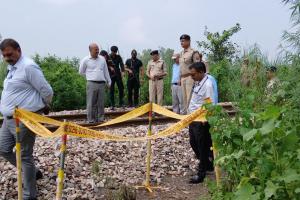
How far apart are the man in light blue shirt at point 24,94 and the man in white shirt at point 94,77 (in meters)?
4.35

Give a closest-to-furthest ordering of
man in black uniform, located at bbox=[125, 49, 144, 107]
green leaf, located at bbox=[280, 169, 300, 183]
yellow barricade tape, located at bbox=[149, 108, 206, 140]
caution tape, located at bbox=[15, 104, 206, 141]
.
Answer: green leaf, located at bbox=[280, 169, 300, 183] → caution tape, located at bbox=[15, 104, 206, 141] → yellow barricade tape, located at bbox=[149, 108, 206, 140] → man in black uniform, located at bbox=[125, 49, 144, 107]

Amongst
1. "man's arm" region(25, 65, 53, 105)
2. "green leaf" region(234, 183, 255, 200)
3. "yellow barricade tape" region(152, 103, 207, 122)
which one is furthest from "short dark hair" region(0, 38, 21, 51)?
"green leaf" region(234, 183, 255, 200)

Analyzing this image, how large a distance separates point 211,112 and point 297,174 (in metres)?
1.27

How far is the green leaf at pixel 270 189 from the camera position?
2.71 metres

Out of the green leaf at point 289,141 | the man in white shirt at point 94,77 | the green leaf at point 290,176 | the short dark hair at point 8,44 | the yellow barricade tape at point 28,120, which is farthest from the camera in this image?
the man in white shirt at point 94,77

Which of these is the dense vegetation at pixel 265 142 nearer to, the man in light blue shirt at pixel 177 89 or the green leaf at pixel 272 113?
the green leaf at pixel 272 113

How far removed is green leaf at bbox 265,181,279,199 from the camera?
2713 millimetres

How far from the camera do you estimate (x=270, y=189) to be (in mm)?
2750

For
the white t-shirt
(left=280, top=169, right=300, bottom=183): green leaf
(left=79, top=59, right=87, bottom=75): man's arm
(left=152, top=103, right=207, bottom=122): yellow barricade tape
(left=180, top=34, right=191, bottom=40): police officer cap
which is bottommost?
(left=280, top=169, right=300, bottom=183): green leaf

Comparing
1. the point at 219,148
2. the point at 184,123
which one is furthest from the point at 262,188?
the point at 184,123

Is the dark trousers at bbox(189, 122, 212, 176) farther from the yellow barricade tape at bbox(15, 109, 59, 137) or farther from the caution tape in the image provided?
the yellow barricade tape at bbox(15, 109, 59, 137)

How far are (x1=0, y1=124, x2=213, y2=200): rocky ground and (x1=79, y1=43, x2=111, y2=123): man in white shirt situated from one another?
244cm

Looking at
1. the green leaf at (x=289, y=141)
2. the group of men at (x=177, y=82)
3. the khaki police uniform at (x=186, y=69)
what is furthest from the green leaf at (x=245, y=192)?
the khaki police uniform at (x=186, y=69)

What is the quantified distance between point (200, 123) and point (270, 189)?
12.5 ft
